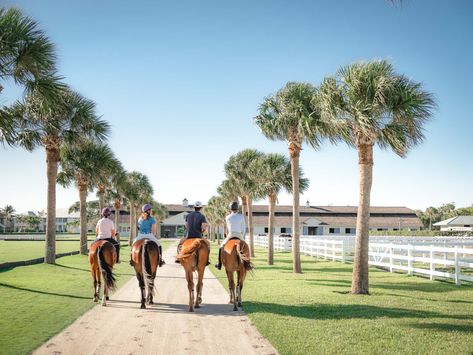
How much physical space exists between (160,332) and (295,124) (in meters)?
14.6

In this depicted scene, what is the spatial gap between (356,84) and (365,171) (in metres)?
2.66

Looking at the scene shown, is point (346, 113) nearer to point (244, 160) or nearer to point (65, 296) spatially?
point (65, 296)

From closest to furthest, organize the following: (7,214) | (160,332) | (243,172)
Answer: (160,332) → (243,172) → (7,214)

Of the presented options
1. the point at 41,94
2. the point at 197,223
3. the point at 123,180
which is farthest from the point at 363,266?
the point at 123,180

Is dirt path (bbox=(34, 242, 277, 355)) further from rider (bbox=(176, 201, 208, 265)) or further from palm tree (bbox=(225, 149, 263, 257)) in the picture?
palm tree (bbox=(225, 149, 263, 257))

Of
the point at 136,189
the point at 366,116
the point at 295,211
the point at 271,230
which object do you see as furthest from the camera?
the point at 136,189

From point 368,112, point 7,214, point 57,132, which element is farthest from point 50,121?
point 7,214

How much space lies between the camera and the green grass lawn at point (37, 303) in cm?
761

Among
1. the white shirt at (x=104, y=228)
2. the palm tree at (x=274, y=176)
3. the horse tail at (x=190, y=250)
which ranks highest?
the palm tree at (x=274, y=176)

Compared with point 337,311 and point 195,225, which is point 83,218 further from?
point 337,311

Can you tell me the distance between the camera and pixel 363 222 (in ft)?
44.4

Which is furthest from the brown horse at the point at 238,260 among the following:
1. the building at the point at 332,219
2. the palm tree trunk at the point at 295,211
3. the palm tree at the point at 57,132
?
the building at the point at 332,219

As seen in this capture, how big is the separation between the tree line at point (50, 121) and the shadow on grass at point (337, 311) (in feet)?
28.3

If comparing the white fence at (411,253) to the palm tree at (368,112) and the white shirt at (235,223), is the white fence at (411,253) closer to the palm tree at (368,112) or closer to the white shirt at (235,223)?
the palm tree at (368,112)
